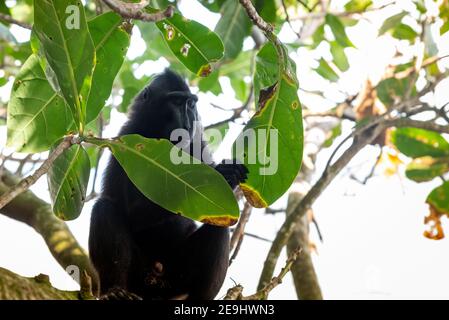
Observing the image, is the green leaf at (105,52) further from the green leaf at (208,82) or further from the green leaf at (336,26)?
the green leaf at (336,26)

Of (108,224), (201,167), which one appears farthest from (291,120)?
(108,224)

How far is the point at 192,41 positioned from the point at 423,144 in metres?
2.68

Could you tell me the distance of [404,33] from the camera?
5.97 metres

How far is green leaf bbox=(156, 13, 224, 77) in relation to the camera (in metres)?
3.34

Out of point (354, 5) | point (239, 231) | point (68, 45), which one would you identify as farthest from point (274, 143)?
point (354, 5)

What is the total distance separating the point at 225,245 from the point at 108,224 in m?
0.85

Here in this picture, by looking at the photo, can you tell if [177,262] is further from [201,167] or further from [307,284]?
[201,167]

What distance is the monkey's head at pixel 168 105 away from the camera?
536 centimetres

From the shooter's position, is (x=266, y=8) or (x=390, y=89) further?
(x=390, y=89)

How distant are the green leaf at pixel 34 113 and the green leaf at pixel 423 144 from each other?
10.3 feet

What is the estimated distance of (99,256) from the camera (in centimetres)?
416

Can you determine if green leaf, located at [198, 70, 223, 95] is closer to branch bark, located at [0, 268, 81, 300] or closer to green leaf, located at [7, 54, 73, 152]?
green leaf, located at [7, 54, 73, 152]

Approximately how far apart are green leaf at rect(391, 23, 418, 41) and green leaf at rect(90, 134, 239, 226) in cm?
386

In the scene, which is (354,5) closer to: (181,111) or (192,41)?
(181,111)
